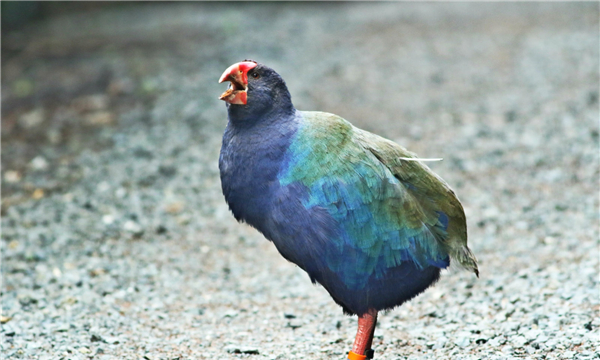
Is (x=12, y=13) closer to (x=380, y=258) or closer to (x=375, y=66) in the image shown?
(x=375, y=66)

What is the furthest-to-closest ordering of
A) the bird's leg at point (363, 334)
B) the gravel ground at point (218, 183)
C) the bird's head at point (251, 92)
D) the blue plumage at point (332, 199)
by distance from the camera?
the gravel ground at point (218, 183) < the bird's leg at point (363, 334) < the bird's head at point (251, 92) < the blue plumage at point (332, 199)

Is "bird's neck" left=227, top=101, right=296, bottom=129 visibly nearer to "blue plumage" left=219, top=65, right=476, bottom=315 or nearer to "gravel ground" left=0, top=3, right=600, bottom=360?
"blue plumage" left=219, top=65, right=476, bottom=315

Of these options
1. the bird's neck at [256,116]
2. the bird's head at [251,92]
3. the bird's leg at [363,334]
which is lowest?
the bird's leg at [363,334]

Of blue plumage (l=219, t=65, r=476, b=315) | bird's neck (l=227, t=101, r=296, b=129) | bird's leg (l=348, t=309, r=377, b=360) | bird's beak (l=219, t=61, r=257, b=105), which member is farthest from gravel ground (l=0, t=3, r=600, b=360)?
bird's beak (l=219, t=61, r=257, b=105)

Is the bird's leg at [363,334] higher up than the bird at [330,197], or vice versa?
the bird at [330,197]

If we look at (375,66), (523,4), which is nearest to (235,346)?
(375,66)

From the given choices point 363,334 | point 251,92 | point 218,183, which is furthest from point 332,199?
point 218,183

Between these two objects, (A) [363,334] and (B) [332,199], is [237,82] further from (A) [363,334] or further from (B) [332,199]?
(A) [363,334]

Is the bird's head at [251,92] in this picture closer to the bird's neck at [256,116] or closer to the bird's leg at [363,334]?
the bird's neck at [256,116]

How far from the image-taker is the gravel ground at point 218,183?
181 inches

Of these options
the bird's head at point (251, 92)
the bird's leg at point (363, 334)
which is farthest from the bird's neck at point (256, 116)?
the bird's leg at point (363, 334)

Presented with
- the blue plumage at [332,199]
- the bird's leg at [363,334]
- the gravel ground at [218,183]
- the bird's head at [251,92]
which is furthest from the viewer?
the gravel ground at [218,183]

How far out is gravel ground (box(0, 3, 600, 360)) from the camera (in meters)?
4.59

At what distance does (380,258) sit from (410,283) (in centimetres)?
27
